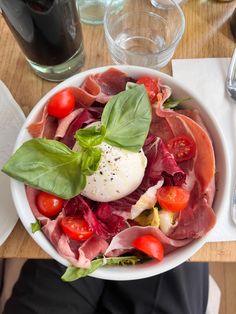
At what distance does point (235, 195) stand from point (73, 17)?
34cm

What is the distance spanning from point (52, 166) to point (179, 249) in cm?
19

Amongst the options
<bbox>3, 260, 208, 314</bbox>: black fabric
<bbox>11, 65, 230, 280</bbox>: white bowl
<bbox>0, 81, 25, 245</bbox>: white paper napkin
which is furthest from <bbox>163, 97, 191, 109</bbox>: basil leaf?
<bbox>3, 260, 208, 314</bbox>: black fabric

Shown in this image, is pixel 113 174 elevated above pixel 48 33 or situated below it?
below

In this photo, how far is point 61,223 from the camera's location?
52 centimetres

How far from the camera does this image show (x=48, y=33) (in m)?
0.57

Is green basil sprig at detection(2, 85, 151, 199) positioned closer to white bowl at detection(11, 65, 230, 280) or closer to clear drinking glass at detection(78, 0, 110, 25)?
white bowl at detection(11, 65, 230, 280)

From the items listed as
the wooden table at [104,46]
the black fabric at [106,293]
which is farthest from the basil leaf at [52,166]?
the black fabric at [106,293]

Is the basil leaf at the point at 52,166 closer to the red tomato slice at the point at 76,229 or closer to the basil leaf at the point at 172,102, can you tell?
the red tomato slice at the point at 76,229

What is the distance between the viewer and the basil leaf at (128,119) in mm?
484

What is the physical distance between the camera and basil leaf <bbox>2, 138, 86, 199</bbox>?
0.47m

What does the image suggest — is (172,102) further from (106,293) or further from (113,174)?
(106,293)

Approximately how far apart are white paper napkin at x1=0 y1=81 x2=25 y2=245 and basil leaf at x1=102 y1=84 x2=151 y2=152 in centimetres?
20

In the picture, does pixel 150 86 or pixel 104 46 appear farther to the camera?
pixel 104 46

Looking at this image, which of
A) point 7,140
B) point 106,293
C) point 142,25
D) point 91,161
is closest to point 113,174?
point 91,161
